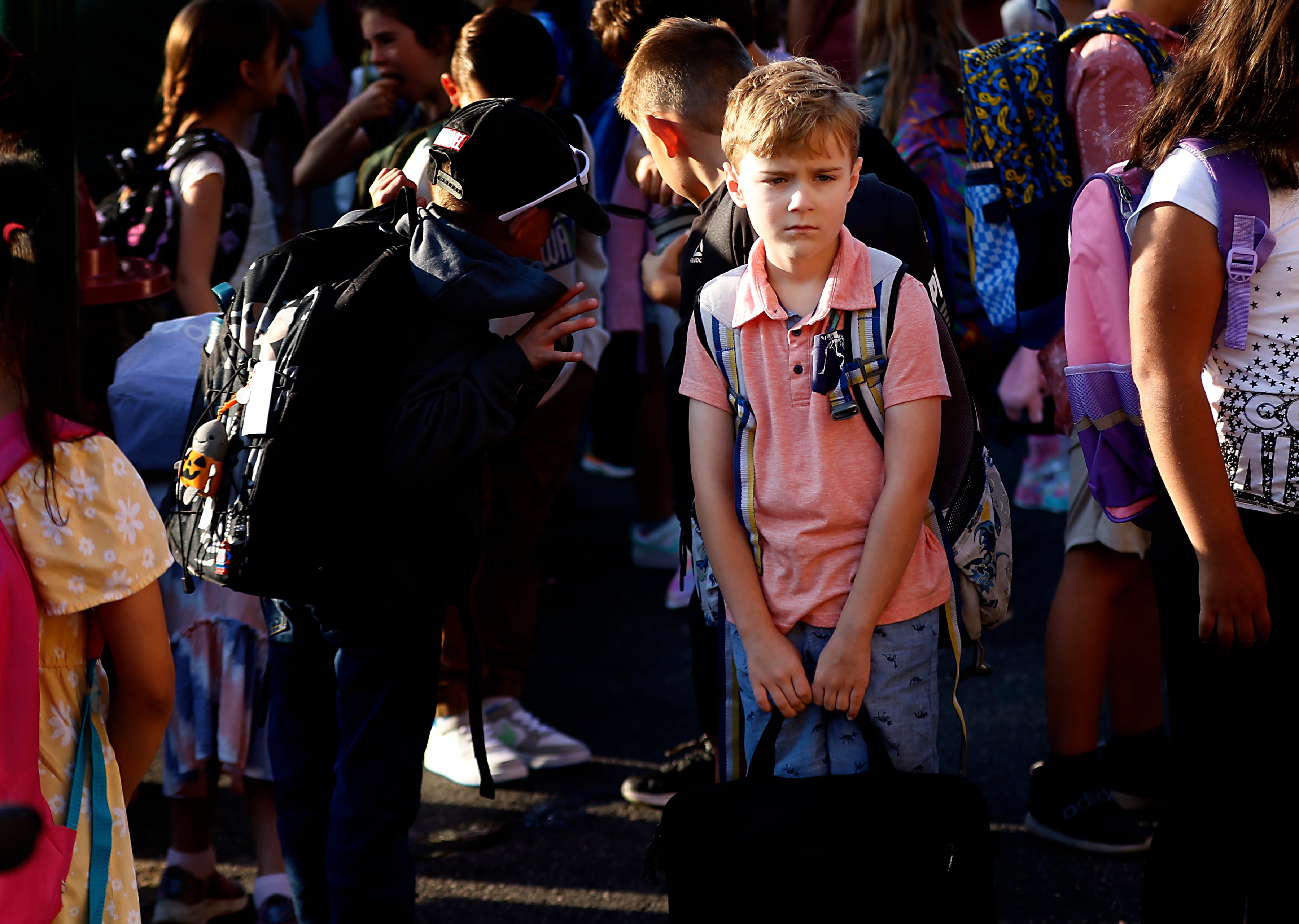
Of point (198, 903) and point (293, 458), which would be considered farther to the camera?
point (198, 903)

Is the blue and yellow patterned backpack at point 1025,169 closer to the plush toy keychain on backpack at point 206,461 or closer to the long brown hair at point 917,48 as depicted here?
the long brown hair at point 917,48

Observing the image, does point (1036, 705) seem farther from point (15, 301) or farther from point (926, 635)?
point (15, 301)

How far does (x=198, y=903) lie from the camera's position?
298 cm

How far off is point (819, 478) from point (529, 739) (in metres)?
1.90

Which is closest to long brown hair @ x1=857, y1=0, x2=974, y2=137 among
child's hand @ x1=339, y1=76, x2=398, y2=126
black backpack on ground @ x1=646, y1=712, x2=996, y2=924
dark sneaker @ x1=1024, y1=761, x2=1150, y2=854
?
child's hand @ x1=339, y1=76, x2=398, y2=126

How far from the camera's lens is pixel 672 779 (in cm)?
351

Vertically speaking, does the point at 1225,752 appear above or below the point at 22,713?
below

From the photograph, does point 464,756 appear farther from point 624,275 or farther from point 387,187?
point 624,275

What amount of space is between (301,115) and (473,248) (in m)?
3.19

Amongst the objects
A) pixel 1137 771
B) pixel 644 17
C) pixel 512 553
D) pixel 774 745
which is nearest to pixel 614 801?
pixel 512 553

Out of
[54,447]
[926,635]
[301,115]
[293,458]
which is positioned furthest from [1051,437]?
[54,447]

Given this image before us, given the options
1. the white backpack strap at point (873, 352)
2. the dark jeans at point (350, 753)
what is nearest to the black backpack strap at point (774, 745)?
the white backpack strap at point (873, 352)

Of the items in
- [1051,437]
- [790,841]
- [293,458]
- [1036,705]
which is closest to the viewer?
[790,841]

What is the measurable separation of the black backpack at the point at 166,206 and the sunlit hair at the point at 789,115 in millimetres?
1852
